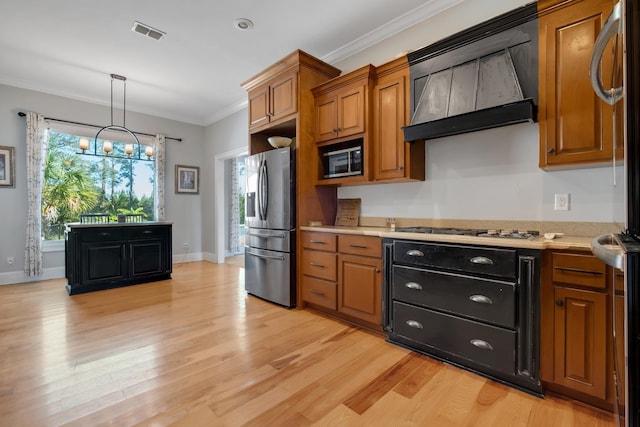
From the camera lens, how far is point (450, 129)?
2.34 meters

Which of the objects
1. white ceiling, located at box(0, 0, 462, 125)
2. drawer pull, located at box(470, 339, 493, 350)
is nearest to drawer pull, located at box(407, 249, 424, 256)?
drawer pull, located at box(470, 339, 493, 350)

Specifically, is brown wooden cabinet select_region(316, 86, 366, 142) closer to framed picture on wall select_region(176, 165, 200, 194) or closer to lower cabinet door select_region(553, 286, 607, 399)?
lower cabinet door select_region(553, 286, 607, 399)

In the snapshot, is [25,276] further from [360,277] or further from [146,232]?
[360,277]

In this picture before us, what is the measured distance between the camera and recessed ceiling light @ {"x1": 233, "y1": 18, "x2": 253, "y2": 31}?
312cm

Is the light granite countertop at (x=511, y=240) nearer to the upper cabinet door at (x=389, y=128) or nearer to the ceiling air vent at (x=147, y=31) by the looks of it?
the upper cabinet door at (x=389, y=128)

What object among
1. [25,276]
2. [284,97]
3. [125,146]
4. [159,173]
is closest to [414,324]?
[284,97]

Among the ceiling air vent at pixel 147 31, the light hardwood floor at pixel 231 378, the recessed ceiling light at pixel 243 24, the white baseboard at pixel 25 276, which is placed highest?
the recessed ceiling light at pixel 243 24

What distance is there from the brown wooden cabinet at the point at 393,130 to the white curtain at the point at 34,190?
16.7 ft

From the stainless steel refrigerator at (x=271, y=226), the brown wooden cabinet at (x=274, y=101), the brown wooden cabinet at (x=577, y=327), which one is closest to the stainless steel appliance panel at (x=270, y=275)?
the stainless steel refrigerator at (x=271, y=226)

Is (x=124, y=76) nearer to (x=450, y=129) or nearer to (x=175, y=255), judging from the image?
(x=175, y=255)

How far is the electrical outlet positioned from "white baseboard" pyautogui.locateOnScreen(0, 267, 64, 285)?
665 cm

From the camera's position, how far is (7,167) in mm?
4422

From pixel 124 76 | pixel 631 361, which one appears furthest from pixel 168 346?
pixel 124 76

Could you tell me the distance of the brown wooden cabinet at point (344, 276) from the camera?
2637 millimetres
